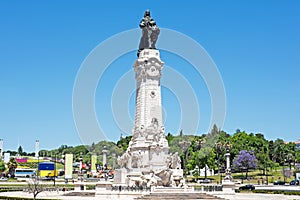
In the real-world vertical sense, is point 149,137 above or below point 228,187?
above

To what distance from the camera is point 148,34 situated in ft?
173

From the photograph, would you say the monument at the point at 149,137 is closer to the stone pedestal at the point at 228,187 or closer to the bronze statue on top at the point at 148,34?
the bronze statue on top at the point at 148,34

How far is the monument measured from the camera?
4441 cm

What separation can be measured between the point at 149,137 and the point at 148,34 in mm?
13897

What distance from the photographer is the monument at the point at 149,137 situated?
44.4 metres

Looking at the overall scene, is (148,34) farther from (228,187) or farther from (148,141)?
(228,187)

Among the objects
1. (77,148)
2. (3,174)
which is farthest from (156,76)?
(77,148)

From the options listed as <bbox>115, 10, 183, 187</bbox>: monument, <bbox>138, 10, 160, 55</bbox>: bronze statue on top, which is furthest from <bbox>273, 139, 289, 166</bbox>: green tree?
<bbox>115, 10, 183, 187</bbox>: monument

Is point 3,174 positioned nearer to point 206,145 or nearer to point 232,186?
point 206,145

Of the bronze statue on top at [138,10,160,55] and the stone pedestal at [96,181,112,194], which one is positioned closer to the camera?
the stone pedestal at [96,181,112,194]

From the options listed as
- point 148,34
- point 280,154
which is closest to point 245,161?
point 280,154

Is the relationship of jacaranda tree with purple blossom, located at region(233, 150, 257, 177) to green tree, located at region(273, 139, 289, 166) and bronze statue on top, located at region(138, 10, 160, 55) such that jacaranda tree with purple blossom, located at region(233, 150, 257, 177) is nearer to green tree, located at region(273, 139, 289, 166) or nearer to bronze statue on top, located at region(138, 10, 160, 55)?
green tree, located at region(273, 139, 289, 166)

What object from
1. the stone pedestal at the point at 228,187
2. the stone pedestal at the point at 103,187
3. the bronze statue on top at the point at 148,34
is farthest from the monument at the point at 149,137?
the stone pedestal at the point at 228,187

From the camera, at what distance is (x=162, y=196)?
36719 millimetres
